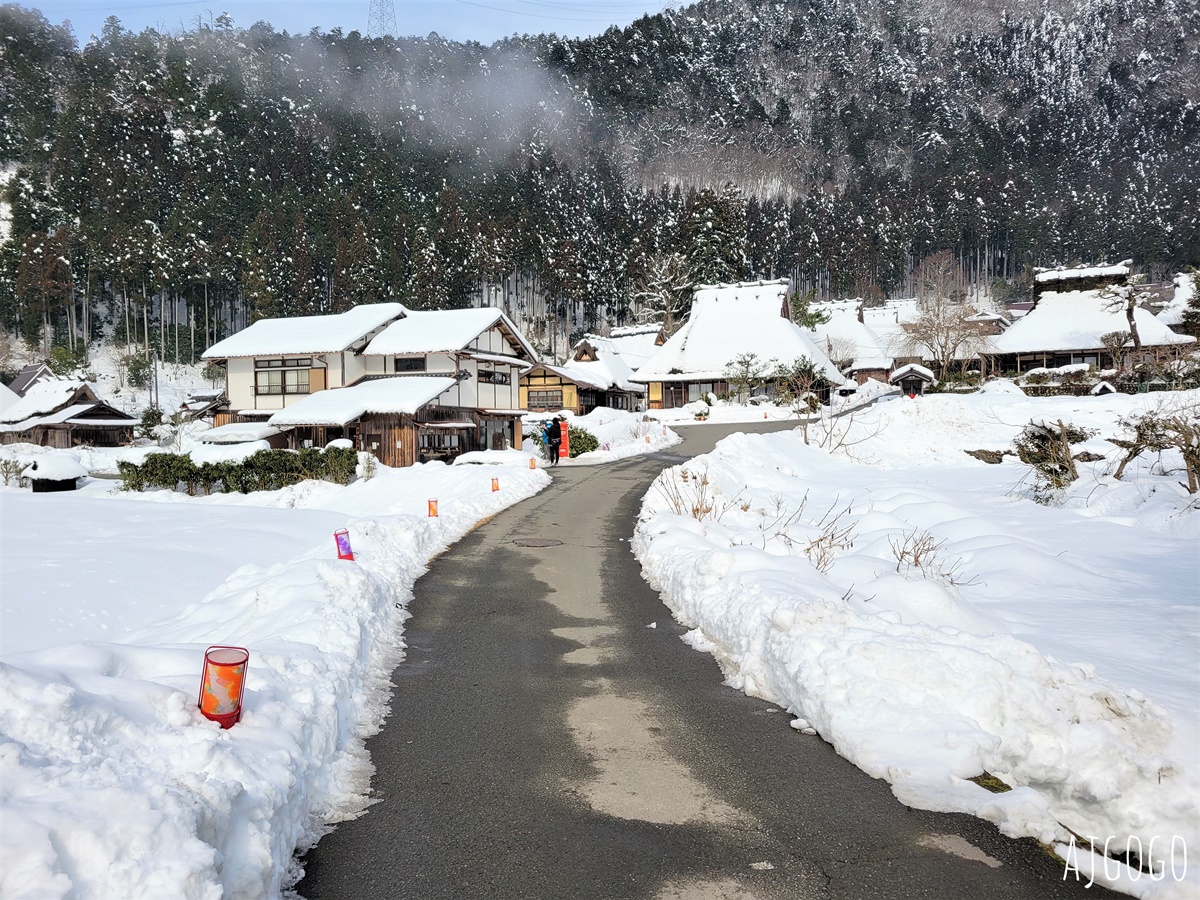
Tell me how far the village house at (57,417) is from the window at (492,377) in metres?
32.5

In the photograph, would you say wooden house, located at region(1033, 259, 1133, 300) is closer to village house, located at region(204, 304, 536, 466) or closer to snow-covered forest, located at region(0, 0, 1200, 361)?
snow-covered forest, located at region(0, 0, 1200, 361)

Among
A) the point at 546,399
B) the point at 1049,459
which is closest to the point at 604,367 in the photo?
the point at 546,399

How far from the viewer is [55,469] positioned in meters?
A: 31.0

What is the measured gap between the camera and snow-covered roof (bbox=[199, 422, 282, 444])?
35.8m

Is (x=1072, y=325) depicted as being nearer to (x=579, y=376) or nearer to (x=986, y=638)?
(x=579, y=376)

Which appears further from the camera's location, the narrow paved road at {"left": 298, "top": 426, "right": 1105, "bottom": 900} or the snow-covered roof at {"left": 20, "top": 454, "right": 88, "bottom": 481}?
the snow-covered roof at {"left": 20, "top": 454, "right": 88, "bottom": 481}

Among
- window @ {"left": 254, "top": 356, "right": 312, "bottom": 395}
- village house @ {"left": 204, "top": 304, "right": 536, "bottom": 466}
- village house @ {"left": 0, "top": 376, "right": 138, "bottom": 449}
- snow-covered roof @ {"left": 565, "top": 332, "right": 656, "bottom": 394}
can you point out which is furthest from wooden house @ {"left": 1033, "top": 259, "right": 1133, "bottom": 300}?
village house @ {"left": 0, "top": 376, "right": 138, "bottom": 449}

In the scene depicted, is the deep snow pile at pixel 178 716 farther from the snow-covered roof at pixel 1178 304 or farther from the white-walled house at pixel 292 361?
the snow-covered roof at pixel 1178 304

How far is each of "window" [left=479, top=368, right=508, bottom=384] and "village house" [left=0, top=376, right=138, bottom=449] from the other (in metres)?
32.5

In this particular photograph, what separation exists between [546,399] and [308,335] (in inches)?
832

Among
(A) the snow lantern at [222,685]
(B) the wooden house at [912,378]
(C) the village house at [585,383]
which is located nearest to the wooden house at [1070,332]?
(B) the wooden house at [912,378]

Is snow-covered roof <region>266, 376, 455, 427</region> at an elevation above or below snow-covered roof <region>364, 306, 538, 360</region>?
below

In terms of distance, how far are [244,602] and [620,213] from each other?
348 feet

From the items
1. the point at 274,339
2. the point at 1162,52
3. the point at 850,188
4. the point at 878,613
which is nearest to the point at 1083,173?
the point at 850,188
